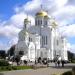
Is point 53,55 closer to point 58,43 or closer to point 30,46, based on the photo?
point 58,43

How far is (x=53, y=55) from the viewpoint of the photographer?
320 feet

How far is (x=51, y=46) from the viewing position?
3807 inches

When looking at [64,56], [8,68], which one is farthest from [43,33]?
[8,68]

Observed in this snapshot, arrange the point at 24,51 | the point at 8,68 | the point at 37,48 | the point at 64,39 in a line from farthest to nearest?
1. the point at 64,39
2. the point at 37,48
3. the point at 24,51
4. the point at 8,68

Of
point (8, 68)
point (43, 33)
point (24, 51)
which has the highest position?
point (43, 33)

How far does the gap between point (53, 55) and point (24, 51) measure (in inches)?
508

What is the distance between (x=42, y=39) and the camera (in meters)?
98.3

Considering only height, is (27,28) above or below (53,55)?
above

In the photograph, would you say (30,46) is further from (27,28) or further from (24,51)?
(27,28)

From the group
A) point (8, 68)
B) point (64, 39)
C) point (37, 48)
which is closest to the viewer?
point (8, 68)

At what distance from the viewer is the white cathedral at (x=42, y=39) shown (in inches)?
3586

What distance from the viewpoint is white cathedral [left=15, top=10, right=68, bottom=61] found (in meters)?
91.1

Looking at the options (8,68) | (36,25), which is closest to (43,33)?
(36,25)

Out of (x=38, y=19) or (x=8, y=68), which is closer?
(x=8, y=68)
